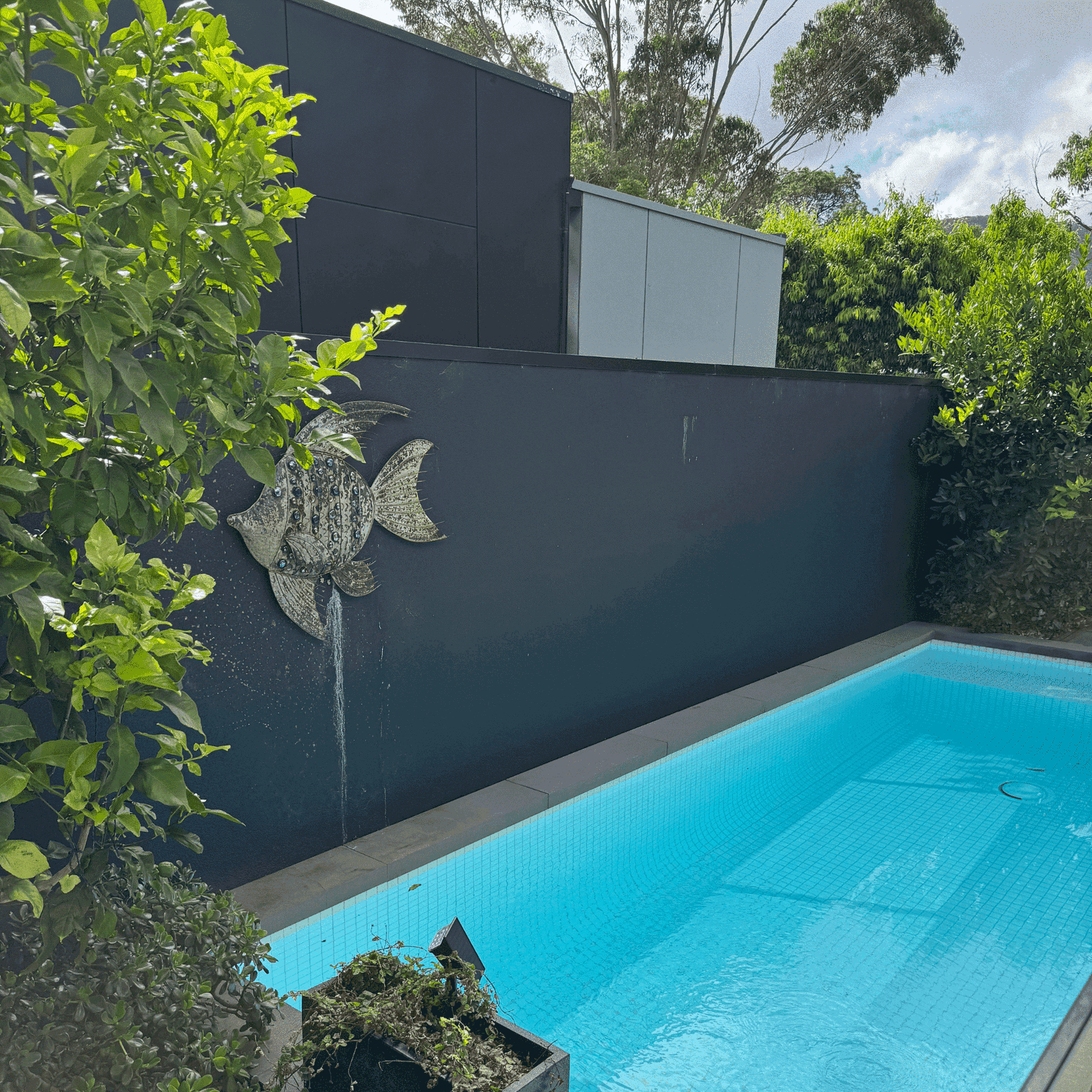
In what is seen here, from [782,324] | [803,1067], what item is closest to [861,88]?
[782,324]

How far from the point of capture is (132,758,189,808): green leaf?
1472mm

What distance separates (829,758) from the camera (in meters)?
5.93

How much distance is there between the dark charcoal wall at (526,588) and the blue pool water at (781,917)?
1.57 feet

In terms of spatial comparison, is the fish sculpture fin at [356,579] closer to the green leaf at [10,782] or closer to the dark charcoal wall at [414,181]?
the dark charcoal wall at [414,181]

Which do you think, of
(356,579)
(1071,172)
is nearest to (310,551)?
(356,579)

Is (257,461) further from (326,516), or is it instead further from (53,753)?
(326,516)

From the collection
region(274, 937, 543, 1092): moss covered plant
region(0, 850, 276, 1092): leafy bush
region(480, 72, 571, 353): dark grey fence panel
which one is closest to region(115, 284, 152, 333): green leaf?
region(0, 850, 276, 1092): leafy bush

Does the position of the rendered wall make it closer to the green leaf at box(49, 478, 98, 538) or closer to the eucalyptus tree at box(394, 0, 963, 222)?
the green leaf at box(49, 478, 98, 538)

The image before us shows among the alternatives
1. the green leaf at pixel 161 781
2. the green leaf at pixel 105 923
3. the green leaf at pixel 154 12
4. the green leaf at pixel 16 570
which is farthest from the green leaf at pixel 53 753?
the green leaf at pixel 154 12

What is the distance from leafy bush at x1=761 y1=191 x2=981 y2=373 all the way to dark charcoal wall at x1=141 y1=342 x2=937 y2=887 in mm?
8463

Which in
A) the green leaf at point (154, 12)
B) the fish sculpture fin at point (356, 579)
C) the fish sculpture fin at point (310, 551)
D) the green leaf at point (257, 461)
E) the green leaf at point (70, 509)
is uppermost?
the green leaf at point (154, 12)

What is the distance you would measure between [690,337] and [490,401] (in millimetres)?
4613

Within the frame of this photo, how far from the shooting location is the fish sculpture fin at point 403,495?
3.94 meters

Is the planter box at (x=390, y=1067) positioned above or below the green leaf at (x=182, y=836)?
below
